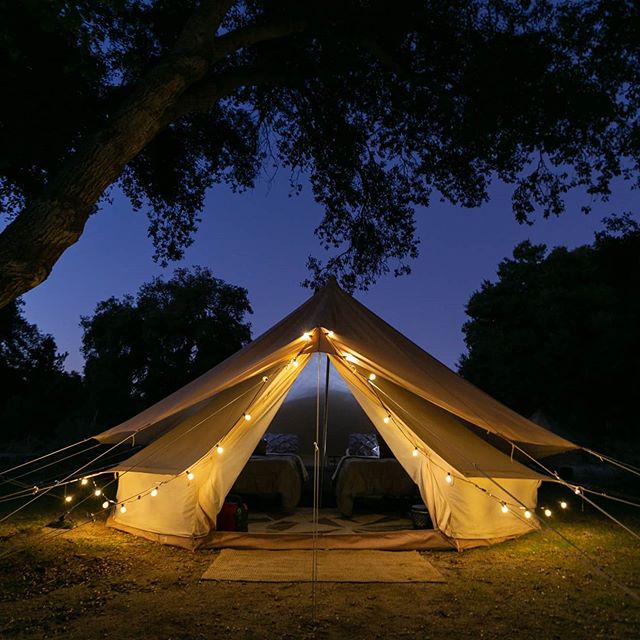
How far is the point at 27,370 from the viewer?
18.0 m

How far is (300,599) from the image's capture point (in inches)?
125

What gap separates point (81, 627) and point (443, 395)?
8.81ft

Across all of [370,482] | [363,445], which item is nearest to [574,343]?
[363,445]

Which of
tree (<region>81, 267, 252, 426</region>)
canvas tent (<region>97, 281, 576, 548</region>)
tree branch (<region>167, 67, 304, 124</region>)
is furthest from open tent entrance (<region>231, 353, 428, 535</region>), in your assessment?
tree (<region>81, 267, 252, 426</region>)

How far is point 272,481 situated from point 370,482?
104cm

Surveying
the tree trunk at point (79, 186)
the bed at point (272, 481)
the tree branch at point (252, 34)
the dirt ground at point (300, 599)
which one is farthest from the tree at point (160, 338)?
the tree trunk at point (79, 186)

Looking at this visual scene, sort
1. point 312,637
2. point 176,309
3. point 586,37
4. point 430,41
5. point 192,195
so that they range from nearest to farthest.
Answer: point 312,637 < point 586,37 < point 430,41 < point 192,195 < point 176,309

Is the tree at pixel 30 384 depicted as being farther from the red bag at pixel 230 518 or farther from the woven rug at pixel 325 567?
the woven rug at pixel 325 567

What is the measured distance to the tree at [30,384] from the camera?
1659 centimetres

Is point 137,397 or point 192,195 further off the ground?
point 192,195

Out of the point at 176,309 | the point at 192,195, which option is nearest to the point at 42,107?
the point at 192,195

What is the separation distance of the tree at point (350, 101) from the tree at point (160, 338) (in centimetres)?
841

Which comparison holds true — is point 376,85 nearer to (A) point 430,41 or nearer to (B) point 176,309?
(A) point 430,41

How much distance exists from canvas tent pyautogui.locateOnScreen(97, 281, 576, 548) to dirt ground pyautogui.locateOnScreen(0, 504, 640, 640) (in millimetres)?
301
